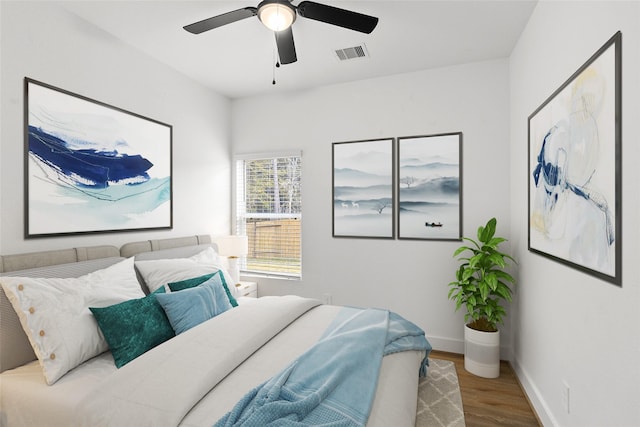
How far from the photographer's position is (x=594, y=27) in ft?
5.05

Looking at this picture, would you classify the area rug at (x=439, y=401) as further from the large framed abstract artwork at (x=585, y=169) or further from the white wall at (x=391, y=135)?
the large framed abstract artwork at (x=585, y=169)

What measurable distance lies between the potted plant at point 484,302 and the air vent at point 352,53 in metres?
1.87

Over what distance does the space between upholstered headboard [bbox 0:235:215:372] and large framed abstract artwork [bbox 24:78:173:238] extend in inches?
6.9

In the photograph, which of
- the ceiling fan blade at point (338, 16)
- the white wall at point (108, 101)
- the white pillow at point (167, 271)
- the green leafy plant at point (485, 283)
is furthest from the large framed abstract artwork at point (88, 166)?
the green leafy plant at point (485, 283)

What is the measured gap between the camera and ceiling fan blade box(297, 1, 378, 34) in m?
1.87

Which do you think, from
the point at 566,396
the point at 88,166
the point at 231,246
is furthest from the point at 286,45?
the point at 566,396

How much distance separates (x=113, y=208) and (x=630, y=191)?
315cm

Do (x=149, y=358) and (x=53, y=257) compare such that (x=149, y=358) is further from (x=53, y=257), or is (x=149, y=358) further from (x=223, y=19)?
(x=223, y=19)

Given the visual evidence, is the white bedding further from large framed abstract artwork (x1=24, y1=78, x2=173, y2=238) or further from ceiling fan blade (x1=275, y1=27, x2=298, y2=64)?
ceiling fan blade (x1=275, y1=27, x2=298, y2=64)

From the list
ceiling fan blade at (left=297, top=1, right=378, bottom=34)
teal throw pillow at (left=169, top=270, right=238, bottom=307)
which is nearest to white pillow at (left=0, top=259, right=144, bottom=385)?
teal throw pillow at (left=169, top=270, right=238, bottom=307)

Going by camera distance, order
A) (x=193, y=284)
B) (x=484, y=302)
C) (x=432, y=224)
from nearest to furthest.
→ 1. (x=193, y=284)
2. (x=484, y=302)
3. (x=432, y=224)

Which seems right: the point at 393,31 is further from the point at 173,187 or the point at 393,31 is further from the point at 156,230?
the point at 156,230

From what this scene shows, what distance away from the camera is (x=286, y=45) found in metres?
2.21

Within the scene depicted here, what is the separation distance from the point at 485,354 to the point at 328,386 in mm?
1994
